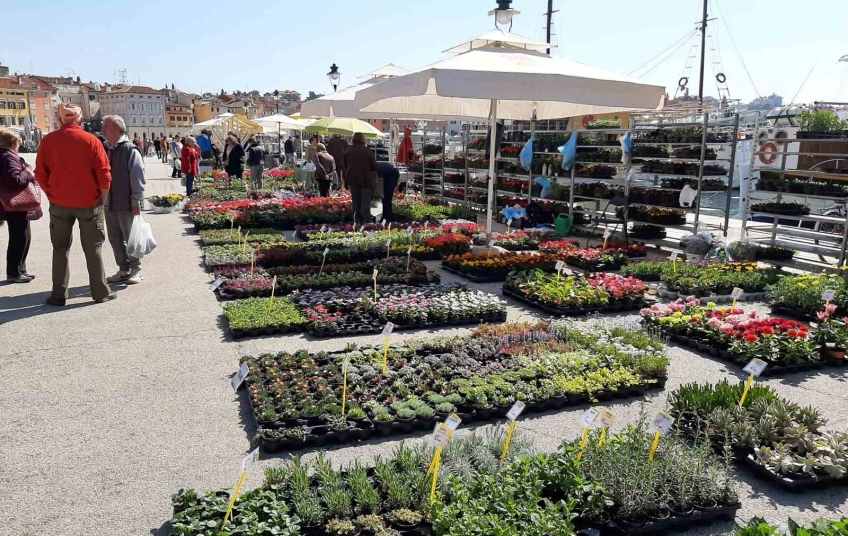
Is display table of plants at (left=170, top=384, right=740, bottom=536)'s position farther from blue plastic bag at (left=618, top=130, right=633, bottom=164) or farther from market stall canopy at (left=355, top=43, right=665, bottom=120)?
blue plastic bag at (left=618, top=130, right=633, bottom=164)

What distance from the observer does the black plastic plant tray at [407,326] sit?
22.2 ft

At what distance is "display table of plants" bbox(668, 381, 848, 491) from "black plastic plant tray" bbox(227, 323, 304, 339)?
388 centimetres

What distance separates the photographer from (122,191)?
861cm

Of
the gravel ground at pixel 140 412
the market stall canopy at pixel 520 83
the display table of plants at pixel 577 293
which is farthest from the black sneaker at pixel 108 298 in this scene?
the display table of plants at pixel 577 293

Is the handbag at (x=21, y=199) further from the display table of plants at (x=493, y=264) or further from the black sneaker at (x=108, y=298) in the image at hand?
the display table of plants at (x=493, y=264)

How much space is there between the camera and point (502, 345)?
6.29 meters

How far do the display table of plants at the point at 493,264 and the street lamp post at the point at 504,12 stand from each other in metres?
4.74

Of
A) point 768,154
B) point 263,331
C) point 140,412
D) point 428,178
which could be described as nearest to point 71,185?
point 263,331

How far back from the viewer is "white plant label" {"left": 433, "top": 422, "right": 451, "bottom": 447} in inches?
131

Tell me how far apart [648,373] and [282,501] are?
11.5 ft

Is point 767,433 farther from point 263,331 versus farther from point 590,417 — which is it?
point 263,331

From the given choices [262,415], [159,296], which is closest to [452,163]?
[159,296]

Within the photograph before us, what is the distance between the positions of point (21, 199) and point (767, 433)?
8.92 meters

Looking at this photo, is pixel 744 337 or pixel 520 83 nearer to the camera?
pixel 744 337
